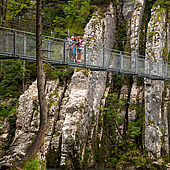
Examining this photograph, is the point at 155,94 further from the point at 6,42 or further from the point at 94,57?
the point at 6,42

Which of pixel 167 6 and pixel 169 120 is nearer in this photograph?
pixel 169 120

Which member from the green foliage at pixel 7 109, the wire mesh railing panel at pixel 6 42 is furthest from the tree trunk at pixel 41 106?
the green foliage at pixel 7 109

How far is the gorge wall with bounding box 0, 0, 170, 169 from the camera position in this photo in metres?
14.8

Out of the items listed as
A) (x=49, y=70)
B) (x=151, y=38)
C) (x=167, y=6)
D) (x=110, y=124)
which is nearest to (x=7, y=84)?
(x=49, y=70)

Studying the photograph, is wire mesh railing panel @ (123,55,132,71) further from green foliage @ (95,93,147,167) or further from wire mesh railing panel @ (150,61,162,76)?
green foliage @ (95,93,147,167)

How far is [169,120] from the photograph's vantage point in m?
17.3

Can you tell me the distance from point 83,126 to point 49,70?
4.79m

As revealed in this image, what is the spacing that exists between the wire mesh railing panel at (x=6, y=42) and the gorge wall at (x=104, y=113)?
433 centimetres

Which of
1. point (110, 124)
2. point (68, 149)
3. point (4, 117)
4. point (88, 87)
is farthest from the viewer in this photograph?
point (110, 124)

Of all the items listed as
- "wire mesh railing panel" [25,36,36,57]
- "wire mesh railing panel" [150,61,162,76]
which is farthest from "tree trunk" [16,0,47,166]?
"wire mesh railing panel" [150,61,162,76]

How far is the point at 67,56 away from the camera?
1190 cm

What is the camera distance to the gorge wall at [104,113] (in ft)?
48.7

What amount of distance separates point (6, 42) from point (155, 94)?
978cm

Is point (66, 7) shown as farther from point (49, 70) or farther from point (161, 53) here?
point (161, 53)
